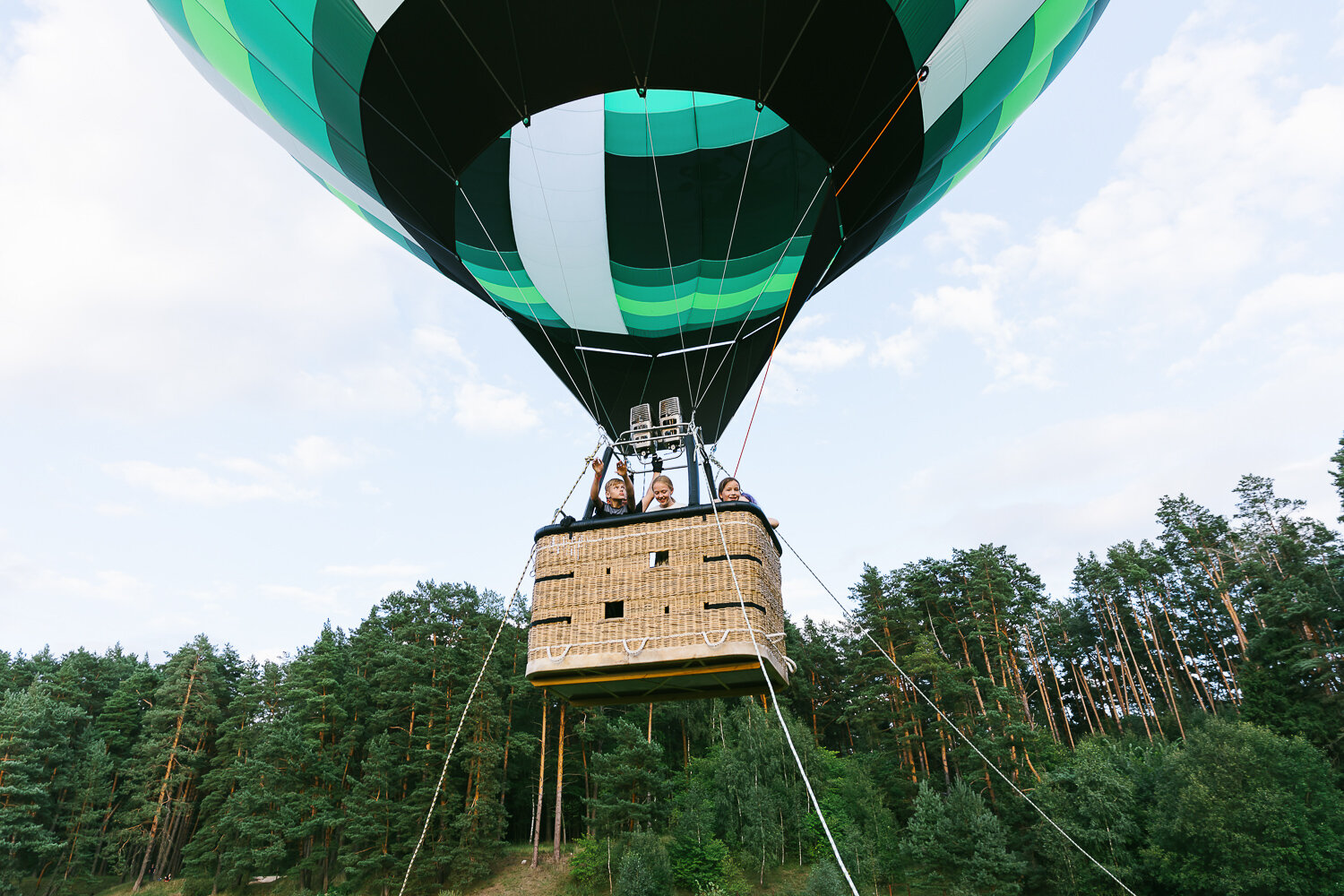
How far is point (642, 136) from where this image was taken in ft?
14.6

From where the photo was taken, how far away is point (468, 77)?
11.6 ft

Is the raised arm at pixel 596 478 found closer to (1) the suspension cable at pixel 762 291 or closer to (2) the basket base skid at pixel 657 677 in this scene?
(2) the basket base skid at pixel 657 677

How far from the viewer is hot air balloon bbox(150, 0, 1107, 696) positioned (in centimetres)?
341

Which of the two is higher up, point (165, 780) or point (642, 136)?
point (642, 136)

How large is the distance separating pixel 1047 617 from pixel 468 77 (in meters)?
35.1

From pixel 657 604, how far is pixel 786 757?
20.2m

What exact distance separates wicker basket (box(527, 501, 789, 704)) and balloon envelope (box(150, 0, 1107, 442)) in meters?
1.79

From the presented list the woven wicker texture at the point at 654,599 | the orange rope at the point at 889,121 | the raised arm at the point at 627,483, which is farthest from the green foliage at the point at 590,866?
the orange rope at the point at 889,121

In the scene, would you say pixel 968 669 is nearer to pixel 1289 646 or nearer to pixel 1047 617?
pixel 1289 646

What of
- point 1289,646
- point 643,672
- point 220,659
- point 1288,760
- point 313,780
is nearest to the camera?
point 643,672

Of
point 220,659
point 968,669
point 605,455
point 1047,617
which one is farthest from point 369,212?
point 1047,617

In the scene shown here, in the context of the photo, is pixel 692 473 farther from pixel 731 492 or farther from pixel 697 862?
pixel 697 862

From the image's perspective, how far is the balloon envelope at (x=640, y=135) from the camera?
134 inches

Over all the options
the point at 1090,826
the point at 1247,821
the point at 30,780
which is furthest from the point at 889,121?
the point at 30,780
